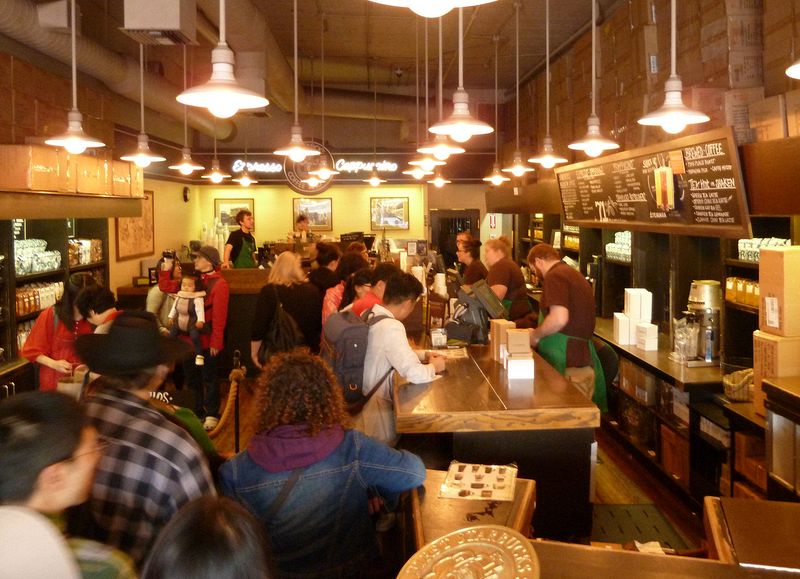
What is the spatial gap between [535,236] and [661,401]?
6359 mm

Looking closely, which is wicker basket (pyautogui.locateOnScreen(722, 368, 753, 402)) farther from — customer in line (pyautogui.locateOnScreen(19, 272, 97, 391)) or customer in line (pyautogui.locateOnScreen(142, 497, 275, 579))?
customer in line (pyautogui.locateOnScreen(142, 497, 275, 579))

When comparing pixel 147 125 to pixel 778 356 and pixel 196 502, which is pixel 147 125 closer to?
pixel 778 356

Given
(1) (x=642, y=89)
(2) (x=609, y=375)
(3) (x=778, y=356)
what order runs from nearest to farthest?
(3) (x=778, y=356) → (2) (x=609, y=375) → (1) (x=642, y=89)

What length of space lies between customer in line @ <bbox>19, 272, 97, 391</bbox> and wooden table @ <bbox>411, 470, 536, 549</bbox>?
300 centimetres

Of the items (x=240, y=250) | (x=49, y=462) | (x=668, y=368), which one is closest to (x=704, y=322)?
(x=668, y=368)

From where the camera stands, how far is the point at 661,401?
581 centimetres

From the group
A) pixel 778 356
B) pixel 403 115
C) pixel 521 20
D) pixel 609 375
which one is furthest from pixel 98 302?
pixel 403 115

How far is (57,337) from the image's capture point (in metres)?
5.00

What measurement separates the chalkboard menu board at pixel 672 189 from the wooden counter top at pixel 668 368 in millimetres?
926

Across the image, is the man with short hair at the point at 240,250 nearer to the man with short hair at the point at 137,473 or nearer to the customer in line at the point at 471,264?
the customer in line at the point at 471,264

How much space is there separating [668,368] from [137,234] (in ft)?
27.1

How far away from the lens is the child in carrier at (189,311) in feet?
22.3

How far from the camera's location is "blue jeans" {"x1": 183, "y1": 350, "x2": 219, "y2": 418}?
276 inches

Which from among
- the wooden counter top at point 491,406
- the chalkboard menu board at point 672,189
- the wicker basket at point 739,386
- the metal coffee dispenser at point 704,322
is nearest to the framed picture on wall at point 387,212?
the chalkboard menu board at point 672,189
